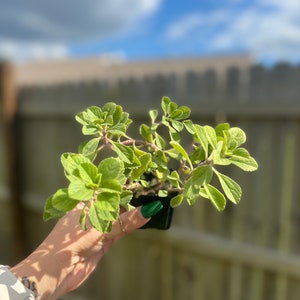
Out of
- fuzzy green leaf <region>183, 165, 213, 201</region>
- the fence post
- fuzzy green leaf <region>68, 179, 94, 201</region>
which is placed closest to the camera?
fuzzy green leaf <region>68, 179, 94, 201</region>

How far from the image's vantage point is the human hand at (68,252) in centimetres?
76

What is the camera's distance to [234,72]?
2.33m

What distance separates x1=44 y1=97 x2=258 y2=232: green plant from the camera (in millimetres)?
→ 534

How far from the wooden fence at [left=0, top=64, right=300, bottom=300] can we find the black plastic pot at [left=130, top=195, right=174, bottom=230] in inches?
58.7

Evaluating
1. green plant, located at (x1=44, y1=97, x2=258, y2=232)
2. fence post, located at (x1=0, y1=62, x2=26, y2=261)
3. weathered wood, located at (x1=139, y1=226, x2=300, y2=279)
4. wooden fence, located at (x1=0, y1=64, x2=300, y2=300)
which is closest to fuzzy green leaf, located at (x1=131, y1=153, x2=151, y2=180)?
green plant, located at (x1=44, y1=97, x2=258, y2=232)

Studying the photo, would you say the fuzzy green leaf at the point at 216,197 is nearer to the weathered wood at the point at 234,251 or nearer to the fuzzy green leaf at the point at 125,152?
the fuzzy green leaf at the point at 125,152

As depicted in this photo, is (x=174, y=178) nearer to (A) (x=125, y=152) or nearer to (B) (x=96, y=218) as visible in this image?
(A) (x=125, y=152)

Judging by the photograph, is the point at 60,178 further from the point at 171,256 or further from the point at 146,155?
the point at 146,155

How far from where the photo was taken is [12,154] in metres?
3.63

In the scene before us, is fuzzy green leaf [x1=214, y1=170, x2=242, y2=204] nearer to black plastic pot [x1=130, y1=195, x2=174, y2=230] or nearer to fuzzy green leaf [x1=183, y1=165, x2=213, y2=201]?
fuzzy green leaf [x1=183, y1=165, x2=213, y2=201]

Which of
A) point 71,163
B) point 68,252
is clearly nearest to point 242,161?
point 71,163

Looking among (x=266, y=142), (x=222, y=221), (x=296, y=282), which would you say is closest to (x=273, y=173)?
(x=266, y=142)

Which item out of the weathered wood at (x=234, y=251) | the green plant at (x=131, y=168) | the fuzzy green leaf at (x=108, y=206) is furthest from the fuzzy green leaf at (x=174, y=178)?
the weathered wood at (x=234, y=251)

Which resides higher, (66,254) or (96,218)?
(96,218)
